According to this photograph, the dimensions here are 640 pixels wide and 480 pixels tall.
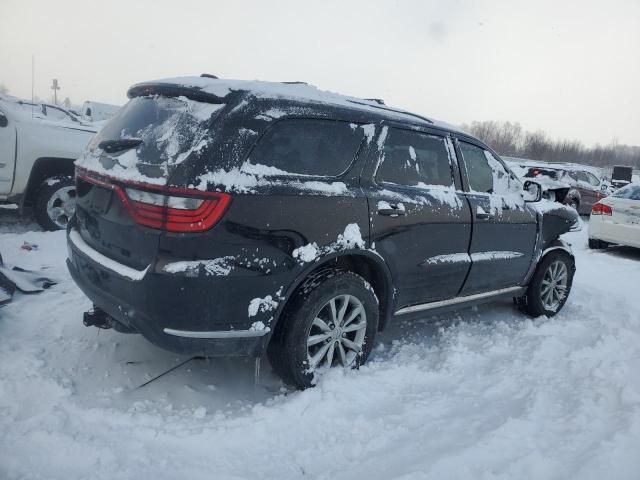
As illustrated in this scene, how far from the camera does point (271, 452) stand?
2.42 meters

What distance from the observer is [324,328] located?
9.67 ft

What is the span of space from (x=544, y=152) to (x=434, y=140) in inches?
3510

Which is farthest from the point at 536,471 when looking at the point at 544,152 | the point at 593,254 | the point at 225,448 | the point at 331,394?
the point at 544,152

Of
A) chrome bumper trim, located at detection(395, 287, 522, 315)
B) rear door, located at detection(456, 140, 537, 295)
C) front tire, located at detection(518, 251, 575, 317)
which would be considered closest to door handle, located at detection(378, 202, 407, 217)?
chrome bumper trim, located at detection(395, 287, 522, 315)

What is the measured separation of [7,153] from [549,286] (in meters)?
6.37

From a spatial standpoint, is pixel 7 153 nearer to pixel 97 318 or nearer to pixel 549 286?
pixel 97 318

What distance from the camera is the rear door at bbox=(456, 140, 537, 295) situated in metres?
3.81

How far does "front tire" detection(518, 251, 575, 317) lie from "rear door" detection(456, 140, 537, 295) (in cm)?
29

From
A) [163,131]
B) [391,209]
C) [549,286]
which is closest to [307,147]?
[391,209]

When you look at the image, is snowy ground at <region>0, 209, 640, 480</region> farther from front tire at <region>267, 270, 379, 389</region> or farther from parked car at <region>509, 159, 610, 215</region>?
parked car at <region>509, 159, 610, 215</region>

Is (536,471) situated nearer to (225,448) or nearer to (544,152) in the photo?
(225,448)

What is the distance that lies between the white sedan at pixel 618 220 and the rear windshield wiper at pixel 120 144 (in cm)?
828

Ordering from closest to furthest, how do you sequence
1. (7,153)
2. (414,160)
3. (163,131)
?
(163,131) < (414,160) < (7,153)

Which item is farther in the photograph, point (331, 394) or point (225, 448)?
point (331, 394)
